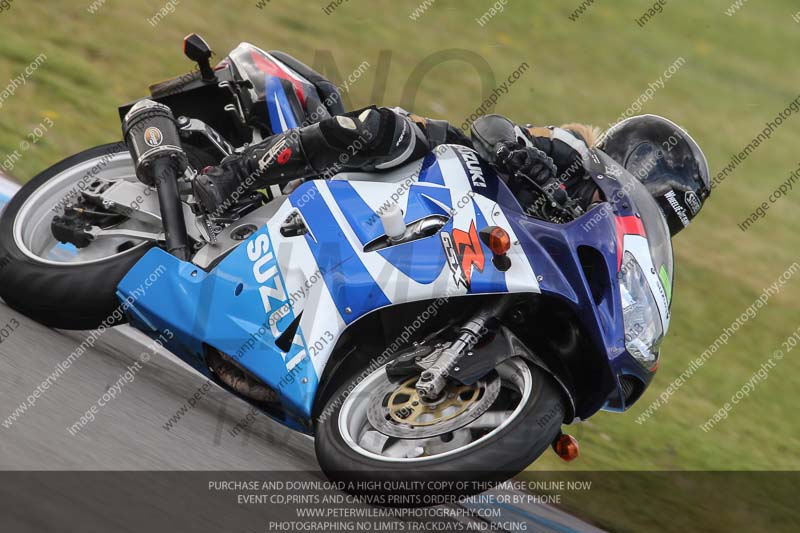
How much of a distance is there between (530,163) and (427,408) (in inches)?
40.9

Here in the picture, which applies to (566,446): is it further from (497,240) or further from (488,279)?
(497,240)

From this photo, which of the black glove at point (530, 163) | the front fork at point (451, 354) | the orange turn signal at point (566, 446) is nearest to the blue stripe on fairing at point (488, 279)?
the front fork at point (451, 354)

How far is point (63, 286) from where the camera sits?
4.55 m

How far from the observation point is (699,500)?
5.43m

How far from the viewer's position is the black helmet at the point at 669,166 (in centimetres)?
430

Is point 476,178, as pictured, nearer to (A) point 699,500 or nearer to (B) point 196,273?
(B) point 196,273

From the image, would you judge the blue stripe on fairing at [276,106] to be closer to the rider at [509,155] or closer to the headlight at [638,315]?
the rider at [509,155]

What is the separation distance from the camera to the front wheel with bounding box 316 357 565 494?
3504 mm

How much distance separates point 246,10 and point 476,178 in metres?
6.18

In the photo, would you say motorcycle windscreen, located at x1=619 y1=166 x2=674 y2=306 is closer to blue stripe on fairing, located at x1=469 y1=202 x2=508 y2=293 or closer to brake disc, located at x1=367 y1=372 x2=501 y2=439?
blue stripe on fairing, located at x1=469 y1=202 x2=508 y2=293

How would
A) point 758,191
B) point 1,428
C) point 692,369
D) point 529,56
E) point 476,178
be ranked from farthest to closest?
point 529,56 → point 758,191 → point 692,369 → point 476,178 → point 1,428

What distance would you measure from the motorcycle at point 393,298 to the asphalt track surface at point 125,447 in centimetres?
19

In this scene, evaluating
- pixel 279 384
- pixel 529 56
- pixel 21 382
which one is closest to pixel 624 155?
pixel 279 384

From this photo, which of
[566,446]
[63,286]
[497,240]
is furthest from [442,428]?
[63,286]
